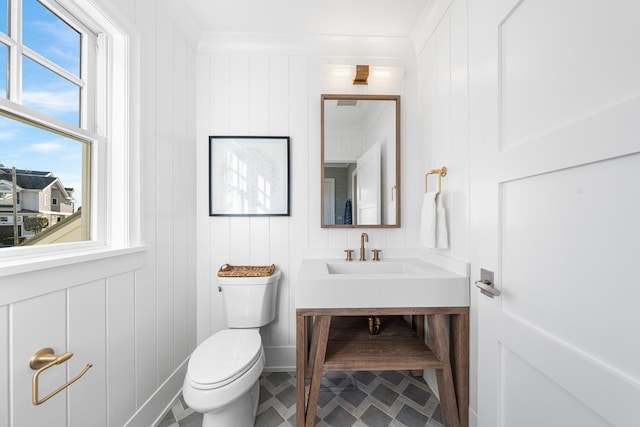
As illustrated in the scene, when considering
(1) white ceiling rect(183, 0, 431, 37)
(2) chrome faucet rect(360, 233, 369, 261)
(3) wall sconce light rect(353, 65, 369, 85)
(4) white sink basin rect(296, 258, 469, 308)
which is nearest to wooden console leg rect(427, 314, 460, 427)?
(4) white sink basin rect(296, 258, 469, 308)

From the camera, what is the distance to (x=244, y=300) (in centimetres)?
161

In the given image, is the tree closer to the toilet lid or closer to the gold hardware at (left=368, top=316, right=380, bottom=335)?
the toilet lid

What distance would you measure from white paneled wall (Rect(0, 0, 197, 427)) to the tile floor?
1.34 feet

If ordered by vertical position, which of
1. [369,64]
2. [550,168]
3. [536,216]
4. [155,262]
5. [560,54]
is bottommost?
[155,262]

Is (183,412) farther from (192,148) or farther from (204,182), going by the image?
(192,148)

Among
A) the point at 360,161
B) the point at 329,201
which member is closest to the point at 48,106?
the point at 329,201

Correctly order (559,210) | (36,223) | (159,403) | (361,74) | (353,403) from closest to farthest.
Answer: (559,210), (36,223), (159,403), (353,403), (361,74)

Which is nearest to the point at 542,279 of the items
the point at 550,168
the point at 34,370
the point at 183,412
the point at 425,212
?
the point at 550,168

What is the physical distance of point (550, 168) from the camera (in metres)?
0.71

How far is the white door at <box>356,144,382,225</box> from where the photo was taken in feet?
5.77

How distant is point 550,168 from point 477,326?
30.3 inches

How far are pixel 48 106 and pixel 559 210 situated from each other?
69.4 inches

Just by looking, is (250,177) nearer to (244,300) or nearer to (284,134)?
(284,134)

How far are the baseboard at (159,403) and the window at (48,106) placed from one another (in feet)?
2.91
